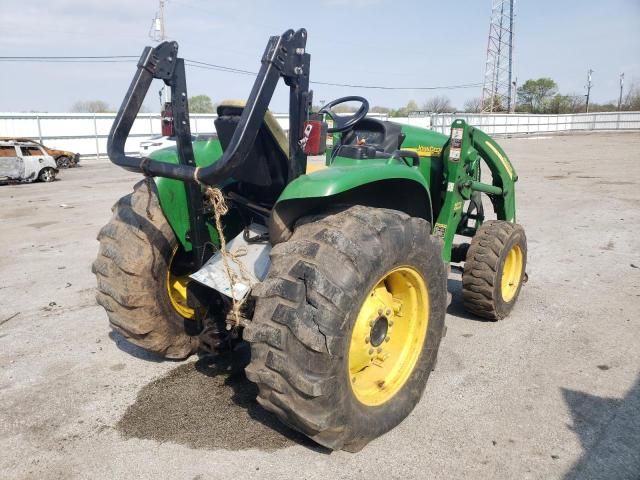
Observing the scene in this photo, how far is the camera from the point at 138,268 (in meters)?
3.26

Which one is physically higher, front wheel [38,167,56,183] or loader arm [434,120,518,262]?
loader arm [434,120,518,262]

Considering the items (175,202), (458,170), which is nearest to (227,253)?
(175,202)

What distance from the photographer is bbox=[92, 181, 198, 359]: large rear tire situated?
128 inches

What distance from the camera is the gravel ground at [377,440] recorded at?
2824 mm

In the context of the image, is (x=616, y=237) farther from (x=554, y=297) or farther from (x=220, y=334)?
(x=220, y=334)

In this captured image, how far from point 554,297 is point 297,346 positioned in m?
3.89

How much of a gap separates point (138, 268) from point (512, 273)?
352 centimetres

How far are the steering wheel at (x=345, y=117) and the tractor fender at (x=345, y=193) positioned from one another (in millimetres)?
961

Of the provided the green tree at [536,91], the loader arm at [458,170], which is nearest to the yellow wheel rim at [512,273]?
the loader arm at [458,170]

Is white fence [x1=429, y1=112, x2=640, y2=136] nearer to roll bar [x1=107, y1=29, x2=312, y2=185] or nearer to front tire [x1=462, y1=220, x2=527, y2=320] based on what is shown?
front tire [x1=462, y1=220, x2=527, y2=320]

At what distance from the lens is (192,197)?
10.2ft

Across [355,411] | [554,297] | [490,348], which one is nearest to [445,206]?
[490,348]

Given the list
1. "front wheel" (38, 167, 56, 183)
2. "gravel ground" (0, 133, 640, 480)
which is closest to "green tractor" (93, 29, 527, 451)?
"gravel ground" (0, 133, 640, 480)

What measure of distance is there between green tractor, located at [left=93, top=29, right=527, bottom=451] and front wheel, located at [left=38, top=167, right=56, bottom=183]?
642 inches
